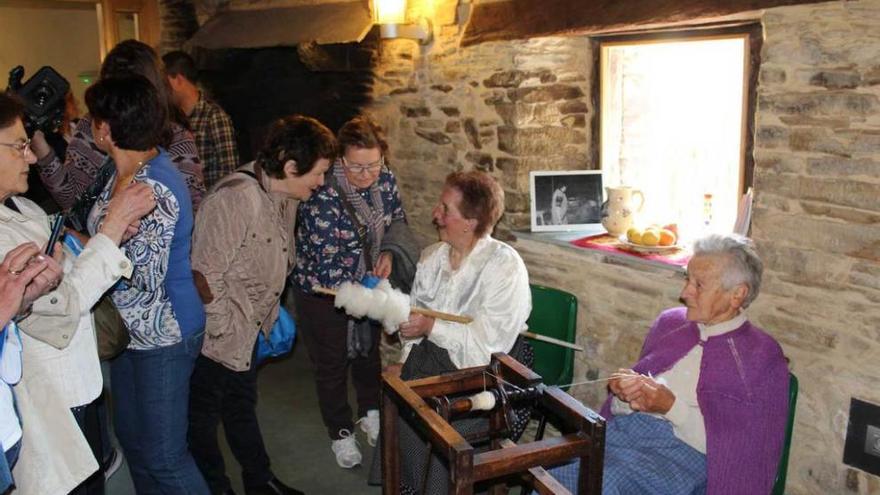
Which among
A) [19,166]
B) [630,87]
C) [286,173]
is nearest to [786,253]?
[630,87]

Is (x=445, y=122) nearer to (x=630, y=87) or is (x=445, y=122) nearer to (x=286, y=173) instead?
(x=630, y=87)

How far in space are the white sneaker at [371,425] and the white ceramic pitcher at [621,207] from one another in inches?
58.0

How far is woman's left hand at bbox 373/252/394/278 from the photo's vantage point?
11.8 ft

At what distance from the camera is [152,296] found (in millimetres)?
2545

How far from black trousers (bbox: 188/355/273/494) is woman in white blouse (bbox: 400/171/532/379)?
672 mm

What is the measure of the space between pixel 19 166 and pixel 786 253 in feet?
7.73

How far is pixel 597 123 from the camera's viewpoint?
3.72 m

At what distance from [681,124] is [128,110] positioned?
7.20ft

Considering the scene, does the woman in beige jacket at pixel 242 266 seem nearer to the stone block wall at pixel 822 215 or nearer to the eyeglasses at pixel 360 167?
the eyeglasses at pixel 360 167

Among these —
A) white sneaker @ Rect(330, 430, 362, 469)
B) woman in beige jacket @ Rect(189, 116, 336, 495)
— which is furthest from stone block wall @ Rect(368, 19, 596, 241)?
white sneaker @ Rect(330, 430, 362, 469)

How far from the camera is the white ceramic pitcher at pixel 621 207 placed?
3516 mm

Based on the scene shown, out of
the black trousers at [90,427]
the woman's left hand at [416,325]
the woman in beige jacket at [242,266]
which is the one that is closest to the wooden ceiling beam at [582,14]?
the woman in beige jacket at [242,266]

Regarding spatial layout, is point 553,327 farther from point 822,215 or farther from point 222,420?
point 222,420

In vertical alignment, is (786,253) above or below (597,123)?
below
